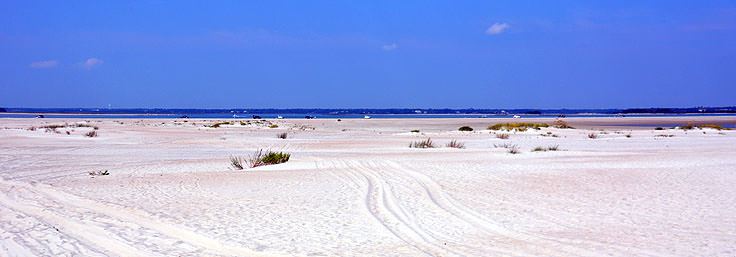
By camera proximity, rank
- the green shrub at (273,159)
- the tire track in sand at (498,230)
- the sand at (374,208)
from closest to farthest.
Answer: the tire track in sand at (498,230) → the sand at (374,208) → the green shrub at (273,159)

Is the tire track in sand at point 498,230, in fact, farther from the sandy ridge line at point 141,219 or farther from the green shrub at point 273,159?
the green shrub at point 273,159

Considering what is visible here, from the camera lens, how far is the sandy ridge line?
6805mm

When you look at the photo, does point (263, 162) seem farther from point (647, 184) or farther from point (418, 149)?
point (647, 184)

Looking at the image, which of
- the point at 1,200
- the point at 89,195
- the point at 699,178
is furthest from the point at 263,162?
the point at 699,178

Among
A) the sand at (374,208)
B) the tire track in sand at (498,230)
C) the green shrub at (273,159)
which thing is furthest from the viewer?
the green shrub at (273,159)

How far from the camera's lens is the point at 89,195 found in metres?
11.0

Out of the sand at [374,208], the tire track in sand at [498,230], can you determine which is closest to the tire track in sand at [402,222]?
the sand at [374,208]

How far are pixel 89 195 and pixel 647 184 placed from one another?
35.0 feet

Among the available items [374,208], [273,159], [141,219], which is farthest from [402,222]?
[273,159]

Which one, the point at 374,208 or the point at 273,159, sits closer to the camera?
the point at 374,208

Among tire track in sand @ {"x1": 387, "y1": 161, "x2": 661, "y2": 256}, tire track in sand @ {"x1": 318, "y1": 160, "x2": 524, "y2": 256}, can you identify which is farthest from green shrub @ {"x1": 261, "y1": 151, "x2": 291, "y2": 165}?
tire track in sand @ {"x1": 387, "y1": 161, "x2": 661, "y2": 256}

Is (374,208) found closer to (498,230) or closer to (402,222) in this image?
(402,222)

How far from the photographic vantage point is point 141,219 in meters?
8.50

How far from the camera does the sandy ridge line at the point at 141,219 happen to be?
22.3 ft
